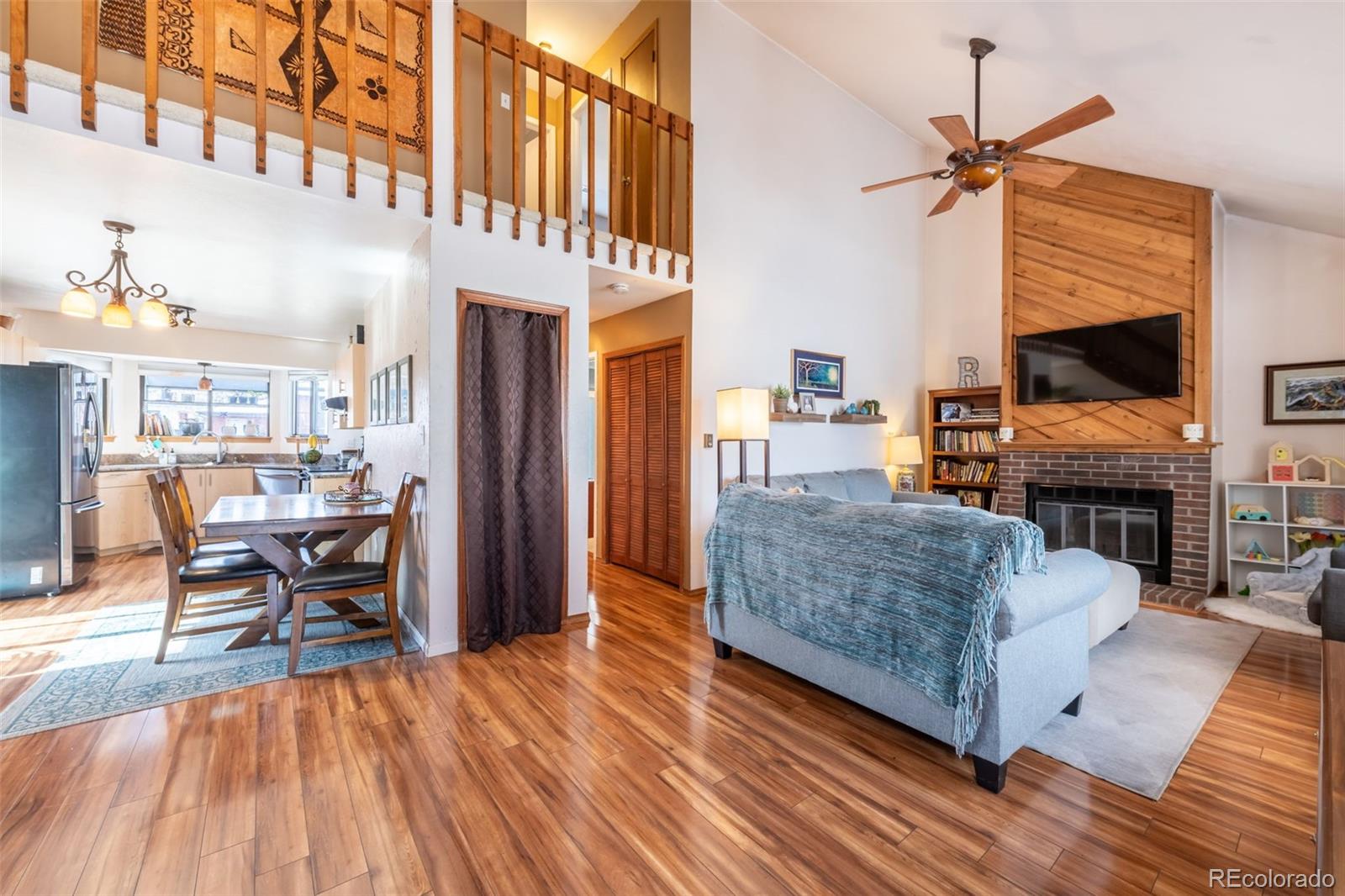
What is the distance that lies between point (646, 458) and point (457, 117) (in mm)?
2875

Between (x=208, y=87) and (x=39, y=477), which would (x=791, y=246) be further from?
(x=39, y=477)

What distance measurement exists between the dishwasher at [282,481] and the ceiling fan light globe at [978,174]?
581cm

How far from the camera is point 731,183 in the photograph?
4.66m

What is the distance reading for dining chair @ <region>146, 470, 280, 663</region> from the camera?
9.47 ft

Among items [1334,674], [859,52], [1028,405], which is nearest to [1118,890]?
[1334,674]

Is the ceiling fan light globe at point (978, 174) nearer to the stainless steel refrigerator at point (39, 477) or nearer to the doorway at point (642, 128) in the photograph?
the doorway at point (642, 128)

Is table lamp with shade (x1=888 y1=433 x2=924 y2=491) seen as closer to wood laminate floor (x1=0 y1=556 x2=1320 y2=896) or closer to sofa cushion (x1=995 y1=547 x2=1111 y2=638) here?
wood laminate floor (x1=0 y1=556 x2=1320 y2=896)

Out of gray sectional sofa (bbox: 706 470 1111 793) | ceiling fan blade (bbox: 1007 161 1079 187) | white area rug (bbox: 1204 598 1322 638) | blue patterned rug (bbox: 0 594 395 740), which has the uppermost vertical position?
ceiling fan blade (bbox: 1007 161 1079 187)

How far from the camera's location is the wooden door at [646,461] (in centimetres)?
464

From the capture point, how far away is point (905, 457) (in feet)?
19.5

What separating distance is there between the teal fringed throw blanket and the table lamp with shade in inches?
143

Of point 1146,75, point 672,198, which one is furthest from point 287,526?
point 1146,75

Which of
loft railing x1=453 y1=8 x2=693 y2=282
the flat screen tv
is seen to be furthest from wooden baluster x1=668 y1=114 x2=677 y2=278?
the flat screen tv

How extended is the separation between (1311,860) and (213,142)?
4815 mm
